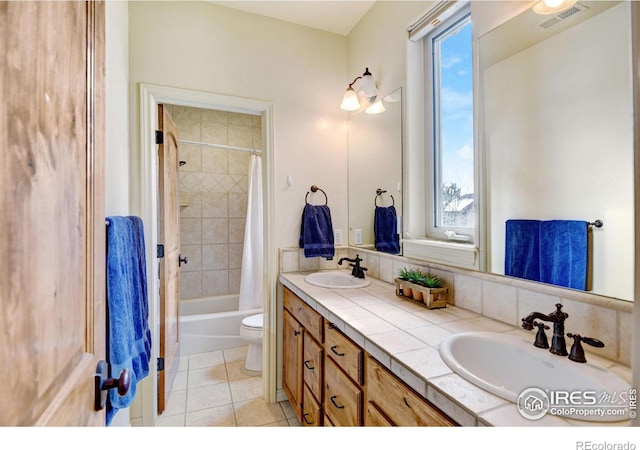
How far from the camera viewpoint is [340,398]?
1231mm

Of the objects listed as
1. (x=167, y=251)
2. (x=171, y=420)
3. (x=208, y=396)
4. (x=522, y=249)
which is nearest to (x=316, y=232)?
(x=167, y=251)

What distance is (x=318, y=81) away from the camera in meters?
2.22

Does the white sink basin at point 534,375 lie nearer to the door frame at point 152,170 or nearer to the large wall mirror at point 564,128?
the large wall mirror at point 564,128

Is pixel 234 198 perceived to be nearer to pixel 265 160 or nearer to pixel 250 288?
pixel 250 288

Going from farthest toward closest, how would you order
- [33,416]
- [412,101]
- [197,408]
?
1. [197,408]
2. [412,101]
3. [33,416]

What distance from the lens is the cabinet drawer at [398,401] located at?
2.48ft

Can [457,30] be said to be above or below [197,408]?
above

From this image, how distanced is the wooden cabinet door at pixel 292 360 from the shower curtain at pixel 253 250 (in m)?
1.10

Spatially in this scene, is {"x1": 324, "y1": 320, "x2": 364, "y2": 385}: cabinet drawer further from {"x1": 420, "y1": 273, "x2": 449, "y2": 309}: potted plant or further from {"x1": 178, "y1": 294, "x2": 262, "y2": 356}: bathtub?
{"x1": 178, "y1": 294, "x2": 262, "y2": 356}: bathtub

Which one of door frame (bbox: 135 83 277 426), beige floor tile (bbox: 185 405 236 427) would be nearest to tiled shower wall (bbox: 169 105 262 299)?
door frame (bbox: 135 83 277 426)

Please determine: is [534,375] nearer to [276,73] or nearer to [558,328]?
[558,328]

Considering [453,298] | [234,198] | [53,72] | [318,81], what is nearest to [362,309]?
[453,298]

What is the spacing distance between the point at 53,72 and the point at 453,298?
153 centimetres

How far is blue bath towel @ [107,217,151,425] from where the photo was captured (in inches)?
35.2
